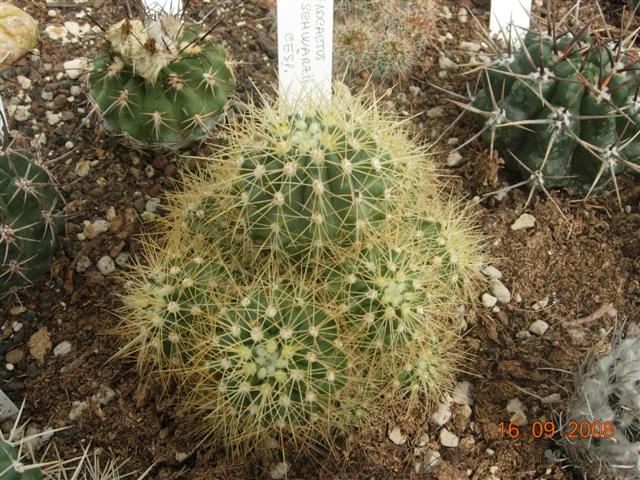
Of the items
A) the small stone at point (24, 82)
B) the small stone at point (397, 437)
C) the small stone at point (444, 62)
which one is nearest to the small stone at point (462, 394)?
the small stone at point (397, 437)

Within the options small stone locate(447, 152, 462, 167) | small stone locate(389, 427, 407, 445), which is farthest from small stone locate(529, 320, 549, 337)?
small stone locate(447, 152, 462, 167)

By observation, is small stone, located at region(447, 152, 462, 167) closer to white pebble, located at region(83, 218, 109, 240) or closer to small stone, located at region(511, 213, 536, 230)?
small stone, located at region(511, 213, 536, 230)

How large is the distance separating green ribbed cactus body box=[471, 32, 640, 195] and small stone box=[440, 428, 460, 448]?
1075mm

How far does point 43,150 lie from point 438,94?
177 cm

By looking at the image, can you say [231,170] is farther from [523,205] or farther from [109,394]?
[523,205]

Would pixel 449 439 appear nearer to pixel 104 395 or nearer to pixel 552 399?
pixel 552 399

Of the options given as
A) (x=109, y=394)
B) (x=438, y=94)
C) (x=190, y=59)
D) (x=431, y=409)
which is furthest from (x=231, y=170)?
(x=438, y=94)

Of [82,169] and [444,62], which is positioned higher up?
[444,62]

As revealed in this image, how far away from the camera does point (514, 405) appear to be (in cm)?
240


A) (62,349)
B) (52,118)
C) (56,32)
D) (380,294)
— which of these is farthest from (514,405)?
(56,32)

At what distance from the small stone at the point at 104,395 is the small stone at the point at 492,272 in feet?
4.75

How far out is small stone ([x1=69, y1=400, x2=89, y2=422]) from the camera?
2.28 metres

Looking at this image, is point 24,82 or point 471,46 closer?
point 24,82

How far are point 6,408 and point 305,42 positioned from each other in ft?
5.50
